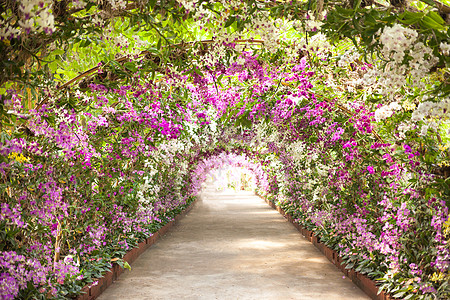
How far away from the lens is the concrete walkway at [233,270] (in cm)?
519

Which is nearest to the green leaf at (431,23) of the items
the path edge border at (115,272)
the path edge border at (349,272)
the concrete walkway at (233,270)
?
the path edge border at (349,272)

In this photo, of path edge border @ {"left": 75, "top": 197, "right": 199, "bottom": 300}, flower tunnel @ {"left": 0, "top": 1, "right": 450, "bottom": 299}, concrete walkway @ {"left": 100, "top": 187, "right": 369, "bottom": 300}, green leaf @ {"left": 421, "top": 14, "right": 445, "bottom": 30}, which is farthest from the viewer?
concrete walkway @ {"left": 100, "top": 187, "right": 369, "bottom": 300}

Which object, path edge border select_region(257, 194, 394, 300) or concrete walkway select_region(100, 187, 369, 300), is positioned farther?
concrete walkway select_region(100, 187, 369, 300)

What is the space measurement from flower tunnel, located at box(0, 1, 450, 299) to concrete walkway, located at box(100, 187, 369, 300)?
0.37m

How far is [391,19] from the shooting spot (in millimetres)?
2100

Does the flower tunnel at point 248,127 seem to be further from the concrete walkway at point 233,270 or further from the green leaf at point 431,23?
the concrete walkway at point 233,270

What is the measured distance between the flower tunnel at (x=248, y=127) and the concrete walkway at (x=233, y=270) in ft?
1.23

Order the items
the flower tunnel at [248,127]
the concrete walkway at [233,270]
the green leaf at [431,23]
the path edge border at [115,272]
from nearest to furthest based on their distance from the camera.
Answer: the green leaf at [431,23] → the flower tunnel at [248,127] → the path edge border at [115,272] → the concrete walkway at [233,270]

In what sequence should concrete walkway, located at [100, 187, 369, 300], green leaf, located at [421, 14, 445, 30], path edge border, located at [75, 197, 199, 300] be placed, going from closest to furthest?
green leaf, located at [421, 14, 445, 30]
path edge border, located at [75, 197, 199, 300]
concrete walkway, located at [100, 187, 369, 300]

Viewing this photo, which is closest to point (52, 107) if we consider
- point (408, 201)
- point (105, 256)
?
point (105, 256)

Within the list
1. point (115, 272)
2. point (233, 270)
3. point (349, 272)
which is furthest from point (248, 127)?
point (115, 272)

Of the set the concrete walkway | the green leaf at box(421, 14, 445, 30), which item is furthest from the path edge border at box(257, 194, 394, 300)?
the green leaf at box(421, 14, 445, 30)

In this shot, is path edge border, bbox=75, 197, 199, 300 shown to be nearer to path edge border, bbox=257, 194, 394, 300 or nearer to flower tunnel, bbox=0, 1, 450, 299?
flower tunnel, bbox=0, 1, 450, 299

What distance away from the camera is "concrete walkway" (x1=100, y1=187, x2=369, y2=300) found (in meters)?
5.19
